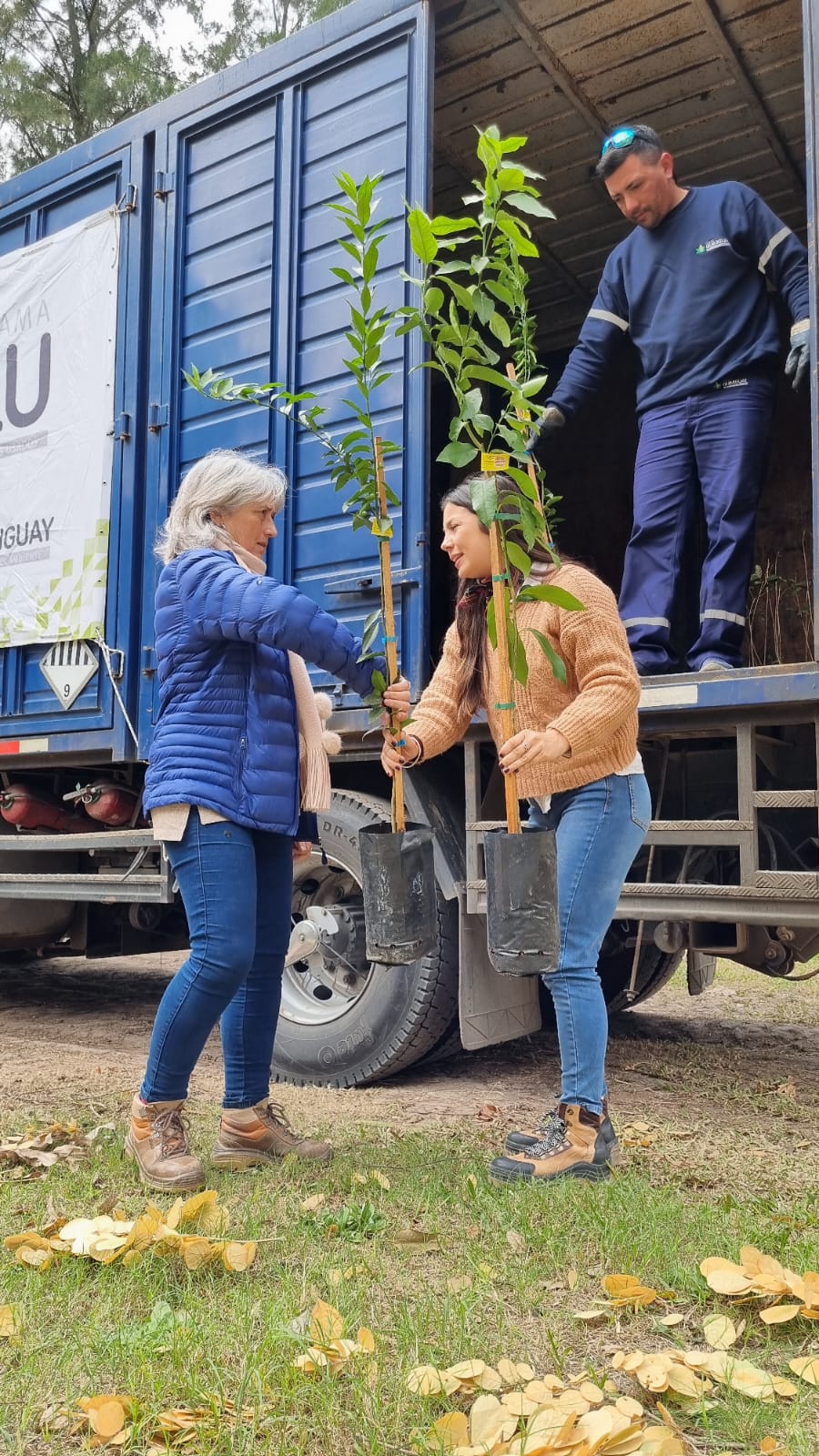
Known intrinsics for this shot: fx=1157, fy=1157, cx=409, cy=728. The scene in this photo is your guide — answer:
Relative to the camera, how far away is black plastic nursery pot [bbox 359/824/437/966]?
8.45 feet

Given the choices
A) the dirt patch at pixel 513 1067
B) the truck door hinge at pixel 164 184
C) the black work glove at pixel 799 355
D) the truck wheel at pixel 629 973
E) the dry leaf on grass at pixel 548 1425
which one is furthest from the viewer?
the truck wheel at pixel 629 973

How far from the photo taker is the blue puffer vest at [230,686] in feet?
8.35

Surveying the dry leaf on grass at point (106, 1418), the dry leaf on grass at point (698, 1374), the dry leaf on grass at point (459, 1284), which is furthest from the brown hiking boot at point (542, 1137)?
the dry leaf on grass at point (106, 1418)

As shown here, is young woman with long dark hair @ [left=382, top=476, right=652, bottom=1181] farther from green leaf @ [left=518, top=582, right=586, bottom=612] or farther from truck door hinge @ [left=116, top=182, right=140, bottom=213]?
truck door hinge @ [left=116, top=182, right=140, bottom=213]

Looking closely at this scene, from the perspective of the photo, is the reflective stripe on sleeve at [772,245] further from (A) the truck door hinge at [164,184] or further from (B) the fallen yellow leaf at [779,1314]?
(B) the fallen yellow leaf at [779,1314]

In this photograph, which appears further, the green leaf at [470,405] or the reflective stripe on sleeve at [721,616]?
the reflective stripe on sleeve at [721,616]

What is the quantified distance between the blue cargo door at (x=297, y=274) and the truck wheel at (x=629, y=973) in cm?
184

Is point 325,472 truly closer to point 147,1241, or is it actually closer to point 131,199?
point 131,199

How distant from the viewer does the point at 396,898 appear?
2.58 m

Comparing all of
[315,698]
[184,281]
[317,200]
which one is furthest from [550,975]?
[184,281]

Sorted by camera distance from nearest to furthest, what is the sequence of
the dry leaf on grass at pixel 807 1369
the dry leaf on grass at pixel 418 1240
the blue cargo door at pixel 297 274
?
the dry leaf on grass at pixel 807 1369
the dry leaf on grass at pixel 418 1240
the blue cargo door at pixel 297 274

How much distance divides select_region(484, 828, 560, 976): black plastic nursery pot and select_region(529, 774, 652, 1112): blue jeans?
207 mm

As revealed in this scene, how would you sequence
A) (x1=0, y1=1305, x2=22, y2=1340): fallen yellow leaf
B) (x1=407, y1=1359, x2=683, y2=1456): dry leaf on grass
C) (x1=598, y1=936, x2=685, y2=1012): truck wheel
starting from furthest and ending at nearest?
(x1=598, y1=936, x2=685, y2=1012): truck wheel, (x1=0, y1=1305, x2=22, y2=1340): fallen yellow leaf, (x1=407, y1=1359, x2=683, y2=1456): dry leaf on grass

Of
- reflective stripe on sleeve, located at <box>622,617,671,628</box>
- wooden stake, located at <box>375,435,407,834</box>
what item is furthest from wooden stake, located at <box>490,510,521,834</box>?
reflective stripe on sleeve, located at <box>622,617,671,628</box>
